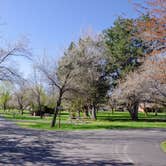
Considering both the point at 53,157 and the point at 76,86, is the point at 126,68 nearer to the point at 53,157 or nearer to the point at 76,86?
the point at 76,86

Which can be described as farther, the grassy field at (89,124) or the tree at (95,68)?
the tree at (95,68)

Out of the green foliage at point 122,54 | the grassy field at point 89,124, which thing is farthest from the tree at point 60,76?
the green foliage at point 122,54

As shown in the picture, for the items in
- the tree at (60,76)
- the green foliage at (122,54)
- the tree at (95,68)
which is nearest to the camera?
the tree at (60,76)

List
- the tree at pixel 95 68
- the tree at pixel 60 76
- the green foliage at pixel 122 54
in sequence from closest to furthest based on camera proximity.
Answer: the tree at pixel 60 76
the tree at pixel 95 68
the green foliage at pixel 122 54

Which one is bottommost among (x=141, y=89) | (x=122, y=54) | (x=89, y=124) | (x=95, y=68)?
(x=89, y=124)

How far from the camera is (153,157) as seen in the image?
1019cm

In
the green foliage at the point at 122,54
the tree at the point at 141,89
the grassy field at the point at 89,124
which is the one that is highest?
the green foliage at the point at 122,54

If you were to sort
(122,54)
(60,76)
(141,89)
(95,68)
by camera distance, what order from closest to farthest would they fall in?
(60,76) < (141,89) < (95,68) < (122,54)

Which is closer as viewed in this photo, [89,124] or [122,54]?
[89,124]

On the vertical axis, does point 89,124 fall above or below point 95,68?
below

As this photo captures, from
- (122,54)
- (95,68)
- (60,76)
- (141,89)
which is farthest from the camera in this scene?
(122,54)

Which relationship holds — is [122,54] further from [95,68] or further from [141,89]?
[141,89]

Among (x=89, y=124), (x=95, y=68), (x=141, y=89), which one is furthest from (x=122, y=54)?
(x=89, y=124)

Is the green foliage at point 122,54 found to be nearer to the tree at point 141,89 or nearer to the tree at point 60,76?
the tree at point 141,89
